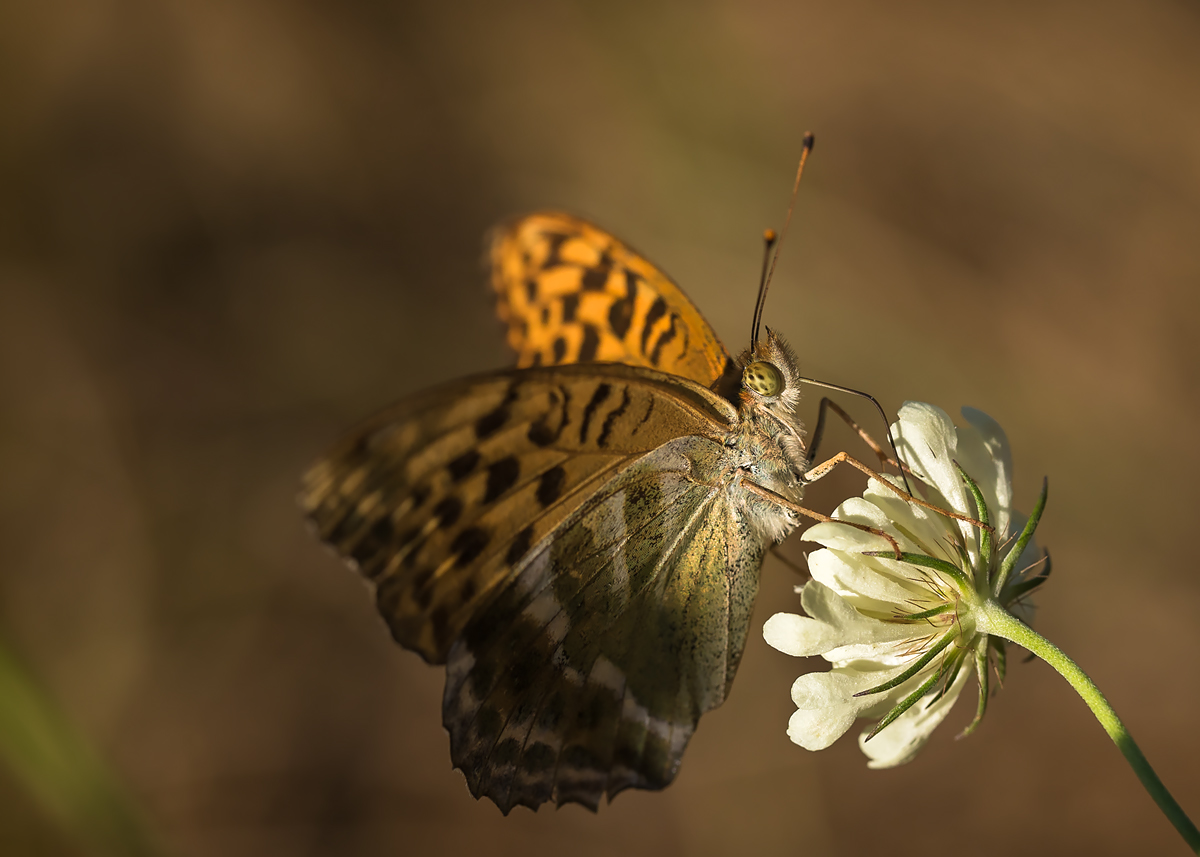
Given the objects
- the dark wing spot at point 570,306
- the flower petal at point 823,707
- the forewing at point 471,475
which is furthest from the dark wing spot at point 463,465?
the dark wing spot at point 570,306

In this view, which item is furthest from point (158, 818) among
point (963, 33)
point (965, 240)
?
point (963, 33)

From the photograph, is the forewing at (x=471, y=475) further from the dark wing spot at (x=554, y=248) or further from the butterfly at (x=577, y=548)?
the dark wing spot at (x=554, y=248)

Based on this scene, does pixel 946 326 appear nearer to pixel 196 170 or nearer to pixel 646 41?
pixel 646 41

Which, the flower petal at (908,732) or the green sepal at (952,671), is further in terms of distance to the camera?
the flower petal at (908,732)

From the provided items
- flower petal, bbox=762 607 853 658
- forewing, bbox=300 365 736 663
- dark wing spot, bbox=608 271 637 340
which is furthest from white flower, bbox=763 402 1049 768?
dark wing spot, bbox=608 271 637 340

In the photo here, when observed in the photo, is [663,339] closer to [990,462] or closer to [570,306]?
[570,306]

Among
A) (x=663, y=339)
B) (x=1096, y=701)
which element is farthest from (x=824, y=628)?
(x=663, y=339)

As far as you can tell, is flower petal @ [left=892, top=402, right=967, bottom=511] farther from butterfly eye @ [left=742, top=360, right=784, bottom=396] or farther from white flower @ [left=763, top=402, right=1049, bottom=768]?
butterfly eye @ [left=742, top=360, right=784, bottom=396]
